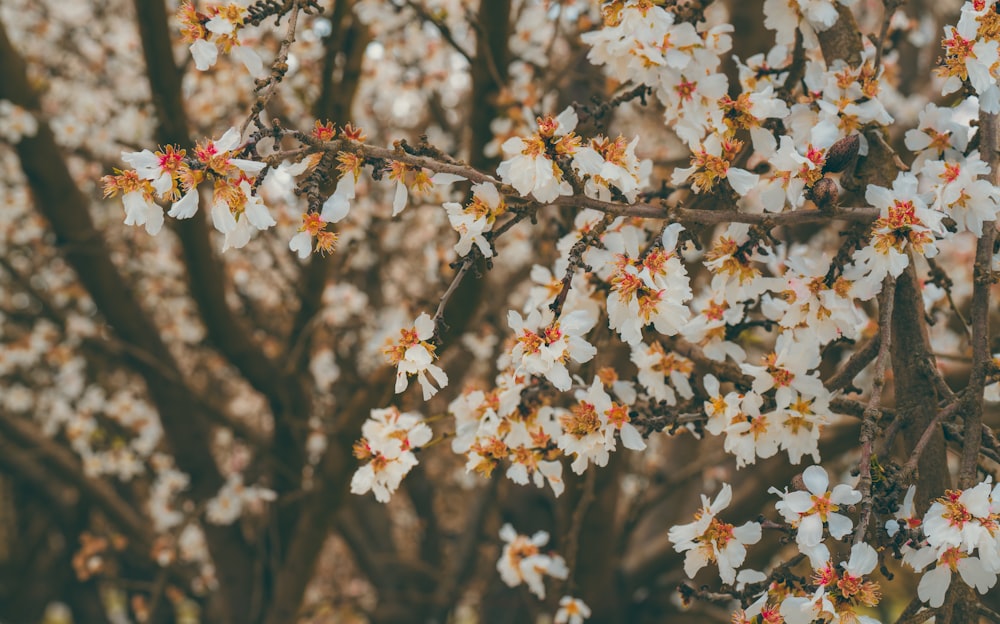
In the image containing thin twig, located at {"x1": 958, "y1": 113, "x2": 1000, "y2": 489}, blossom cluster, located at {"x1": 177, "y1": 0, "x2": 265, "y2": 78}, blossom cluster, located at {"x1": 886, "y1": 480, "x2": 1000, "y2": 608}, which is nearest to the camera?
blossom cluster, located at {"x1": 886, "y1": 480, "x2": 1000, "y2": 608}

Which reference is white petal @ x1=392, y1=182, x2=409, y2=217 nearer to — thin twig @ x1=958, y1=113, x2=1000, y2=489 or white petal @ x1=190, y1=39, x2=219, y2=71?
white petal @ x1=190, y1=39, x2=219, y2=71

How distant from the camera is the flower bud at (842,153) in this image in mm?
1732

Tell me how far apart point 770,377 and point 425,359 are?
0.72 m

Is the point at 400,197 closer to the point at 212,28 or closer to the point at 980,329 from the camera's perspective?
the point at 212,28

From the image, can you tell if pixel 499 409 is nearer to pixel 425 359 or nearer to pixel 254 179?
pixel 425 359

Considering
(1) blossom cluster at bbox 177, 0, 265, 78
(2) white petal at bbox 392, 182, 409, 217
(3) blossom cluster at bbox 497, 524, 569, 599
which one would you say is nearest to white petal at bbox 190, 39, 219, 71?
(1) blossom cluster at bbox 177, 0, 265, 78

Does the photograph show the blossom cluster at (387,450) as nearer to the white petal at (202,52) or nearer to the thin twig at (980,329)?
the white petal at (202,52)

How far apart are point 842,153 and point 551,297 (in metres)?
0.71

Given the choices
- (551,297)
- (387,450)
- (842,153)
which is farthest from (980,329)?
(387,450)

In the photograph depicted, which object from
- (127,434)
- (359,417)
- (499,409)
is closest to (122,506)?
(127,434)

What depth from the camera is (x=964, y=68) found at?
5.53 ft

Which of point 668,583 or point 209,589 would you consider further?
point 209,589

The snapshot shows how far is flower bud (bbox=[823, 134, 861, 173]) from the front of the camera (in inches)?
68.2

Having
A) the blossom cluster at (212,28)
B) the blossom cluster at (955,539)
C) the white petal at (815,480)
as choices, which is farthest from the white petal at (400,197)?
the blossom cluster at (955,539)
